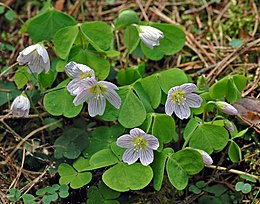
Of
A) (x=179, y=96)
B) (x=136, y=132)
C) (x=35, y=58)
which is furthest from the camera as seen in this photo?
(x=35, y=58)

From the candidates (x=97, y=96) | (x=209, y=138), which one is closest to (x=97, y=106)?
(x=97, y=96)

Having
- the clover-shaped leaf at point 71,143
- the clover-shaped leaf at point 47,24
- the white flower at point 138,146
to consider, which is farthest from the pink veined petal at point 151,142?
the clover-shaped leaf at point 47,24

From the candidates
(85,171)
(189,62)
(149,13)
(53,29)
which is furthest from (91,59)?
(149,13)

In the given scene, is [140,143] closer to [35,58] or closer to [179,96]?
[179,96]

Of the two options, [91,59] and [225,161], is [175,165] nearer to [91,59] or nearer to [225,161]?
[225,161]

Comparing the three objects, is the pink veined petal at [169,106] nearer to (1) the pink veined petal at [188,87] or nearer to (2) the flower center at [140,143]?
(1) the pink veined petal at [188,87]

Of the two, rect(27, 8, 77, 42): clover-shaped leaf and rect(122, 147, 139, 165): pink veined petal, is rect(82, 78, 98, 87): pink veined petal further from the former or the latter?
rect(27, 8, 77, 42): clover-shaped leaf
